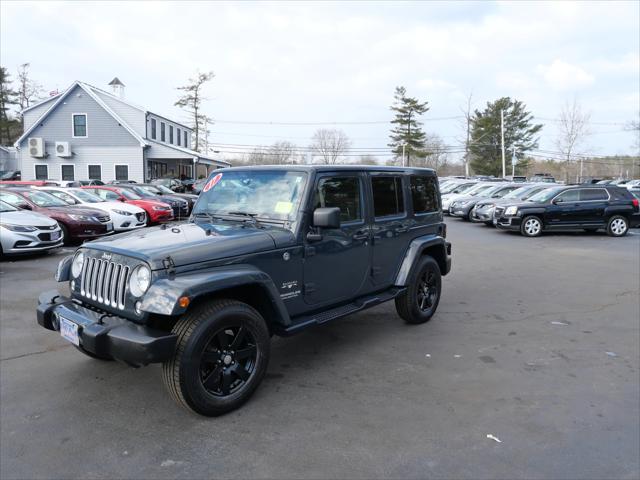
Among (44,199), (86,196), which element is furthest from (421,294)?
(86,196)

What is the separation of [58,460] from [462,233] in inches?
578

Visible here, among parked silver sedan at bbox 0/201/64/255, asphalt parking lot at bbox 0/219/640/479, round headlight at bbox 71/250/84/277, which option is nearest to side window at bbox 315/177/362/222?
asphalt parking lot at bbox 0/219/640/479

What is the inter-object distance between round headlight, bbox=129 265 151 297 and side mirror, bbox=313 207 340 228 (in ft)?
4.66

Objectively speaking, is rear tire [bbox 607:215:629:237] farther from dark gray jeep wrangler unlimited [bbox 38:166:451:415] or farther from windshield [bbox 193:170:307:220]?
windshield [bbox 193:170:307:220]

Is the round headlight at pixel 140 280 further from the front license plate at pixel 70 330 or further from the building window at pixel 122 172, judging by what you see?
the building window at pixel 122 172

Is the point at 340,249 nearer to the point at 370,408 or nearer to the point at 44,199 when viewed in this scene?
the point at 370,408

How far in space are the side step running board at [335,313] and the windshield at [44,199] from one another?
36.8 feet

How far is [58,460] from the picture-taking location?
3.06 m

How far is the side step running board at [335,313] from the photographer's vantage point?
411 centimetres

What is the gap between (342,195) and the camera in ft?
15.7

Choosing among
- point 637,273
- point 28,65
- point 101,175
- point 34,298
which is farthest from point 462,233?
point 28,65

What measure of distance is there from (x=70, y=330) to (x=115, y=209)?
471 inches

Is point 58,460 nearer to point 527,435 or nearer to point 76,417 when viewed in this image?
point 76,417

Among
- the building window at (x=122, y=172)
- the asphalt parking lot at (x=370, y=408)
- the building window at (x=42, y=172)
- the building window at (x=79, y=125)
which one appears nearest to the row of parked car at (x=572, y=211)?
the asphalt parking lot at (x=370, y=408)
